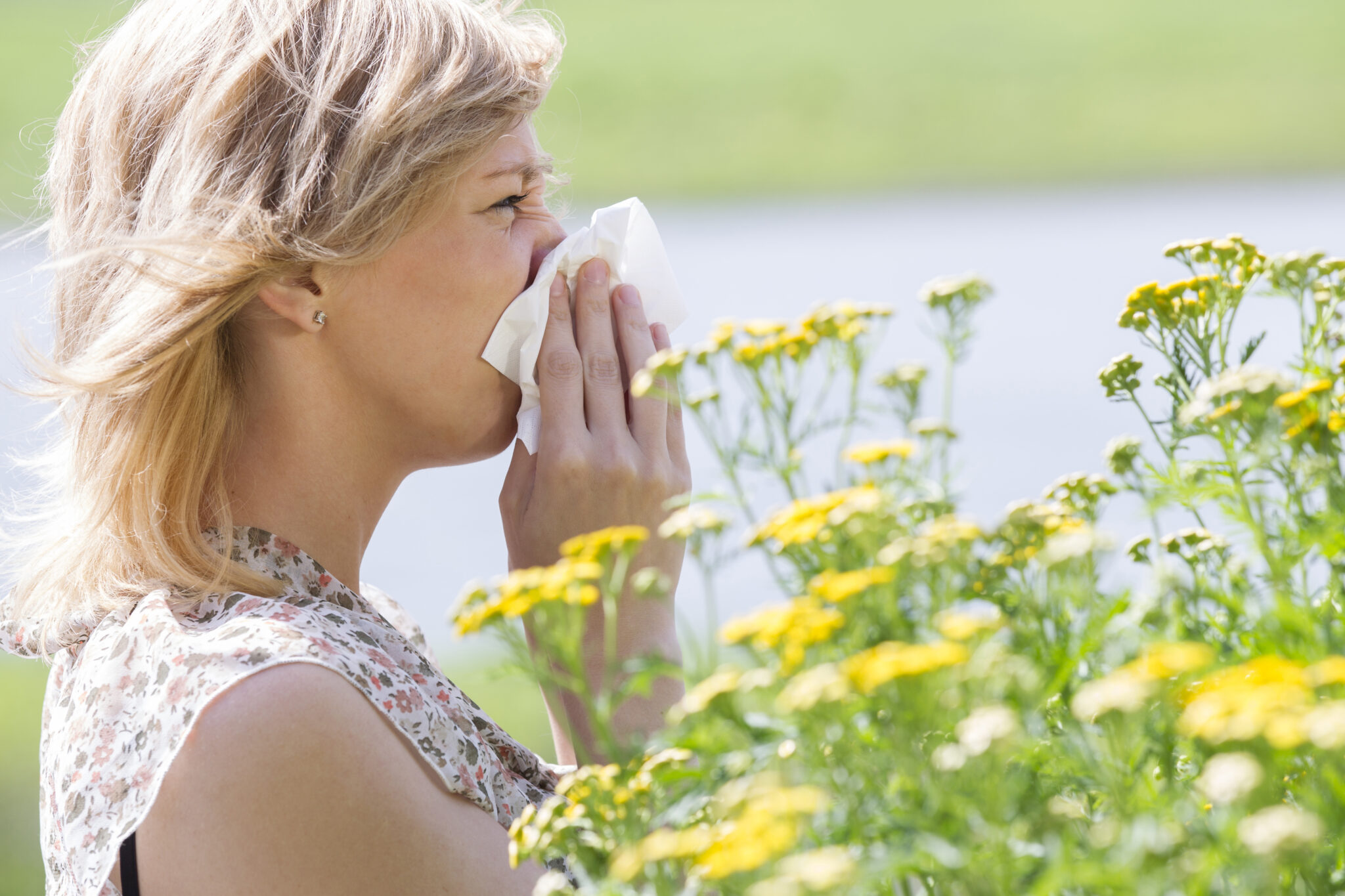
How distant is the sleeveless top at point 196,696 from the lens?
0.78 m

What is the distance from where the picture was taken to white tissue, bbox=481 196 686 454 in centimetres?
101

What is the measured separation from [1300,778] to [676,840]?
23 centimetres

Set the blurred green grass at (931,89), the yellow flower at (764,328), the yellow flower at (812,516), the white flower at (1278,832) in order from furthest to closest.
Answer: the blurred green grass at (931,89) → the yellow flower at (764,328) → the yellow flower at (812,516) → the white flower at (1278,832)

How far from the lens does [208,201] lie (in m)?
0.92

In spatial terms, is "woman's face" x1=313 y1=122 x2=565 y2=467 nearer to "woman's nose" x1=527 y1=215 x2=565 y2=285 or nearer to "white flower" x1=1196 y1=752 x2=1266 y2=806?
"woman's nose" x1=527 y1=215 x2=565 y2=285

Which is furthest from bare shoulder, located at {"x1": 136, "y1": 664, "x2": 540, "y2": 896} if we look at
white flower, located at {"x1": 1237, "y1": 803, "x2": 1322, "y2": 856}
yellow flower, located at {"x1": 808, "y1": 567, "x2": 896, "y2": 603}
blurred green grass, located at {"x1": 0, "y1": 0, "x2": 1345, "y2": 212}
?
blurred green grass, located at {"x1": 0, "y1": 0, "x2": 1345, "y2": 212}

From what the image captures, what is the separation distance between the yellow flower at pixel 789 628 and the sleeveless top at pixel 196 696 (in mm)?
498

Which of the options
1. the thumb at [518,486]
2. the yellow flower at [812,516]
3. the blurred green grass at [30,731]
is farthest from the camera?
the blurred green grass at [30,731]

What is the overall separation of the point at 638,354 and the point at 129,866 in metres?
0.59

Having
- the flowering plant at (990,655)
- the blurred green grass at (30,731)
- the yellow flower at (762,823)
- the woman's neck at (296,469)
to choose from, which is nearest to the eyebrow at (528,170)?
the woman's neck at (296,469)

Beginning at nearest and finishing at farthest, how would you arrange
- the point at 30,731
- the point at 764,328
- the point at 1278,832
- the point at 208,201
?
the point at 1278,832 < the point at 764,328 < the point at 208,201 < the point at 30,731

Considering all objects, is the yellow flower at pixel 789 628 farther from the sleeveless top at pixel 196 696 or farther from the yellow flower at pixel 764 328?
the sleeveless top at pixel 196 696

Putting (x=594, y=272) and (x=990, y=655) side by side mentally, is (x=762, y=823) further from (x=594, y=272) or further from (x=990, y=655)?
(x=594, y=272)

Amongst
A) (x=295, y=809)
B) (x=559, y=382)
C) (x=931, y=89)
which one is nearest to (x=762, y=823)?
(x=295, y=809)
